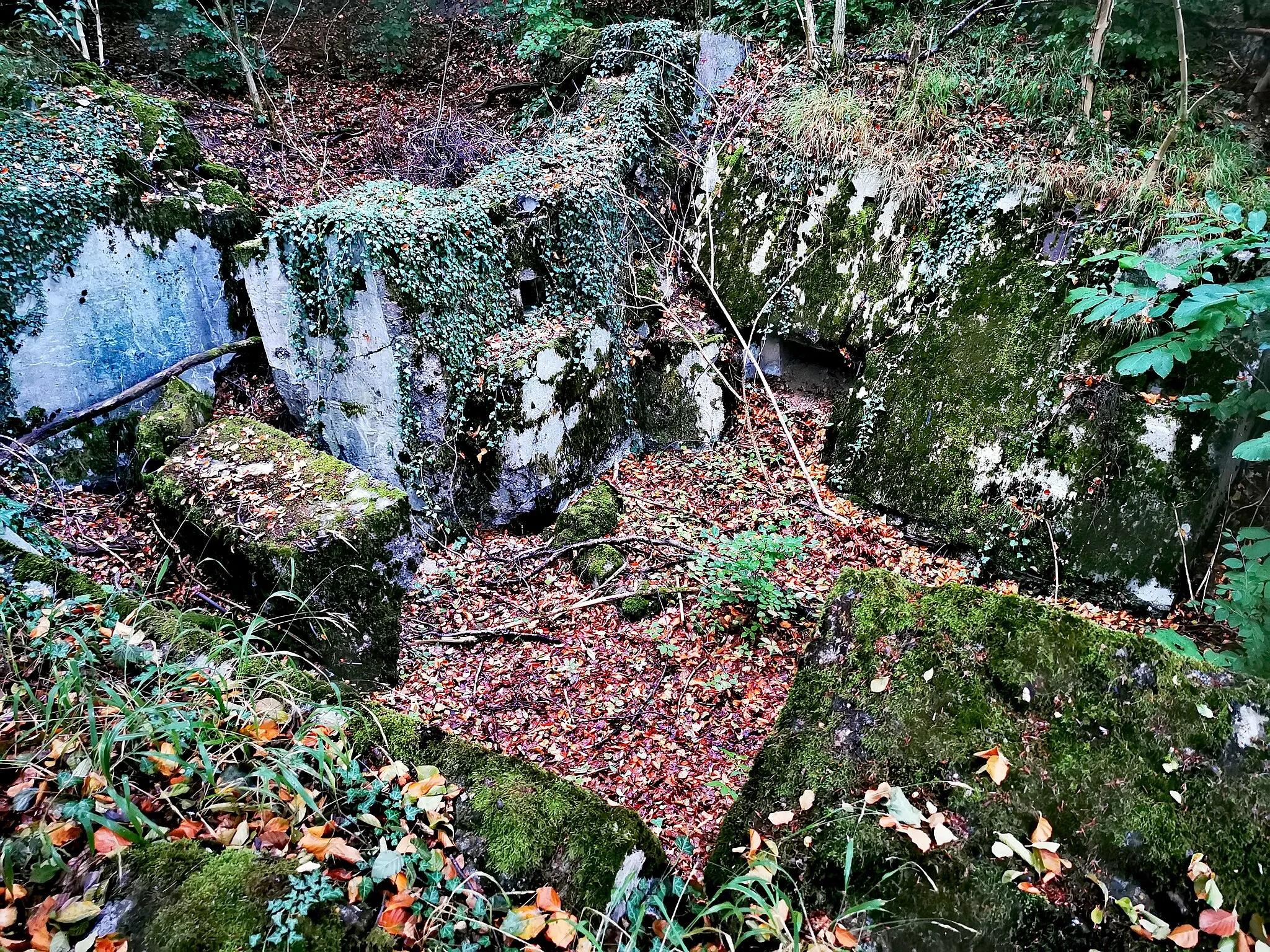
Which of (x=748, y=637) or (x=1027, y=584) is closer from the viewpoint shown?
(x=748, y=637)

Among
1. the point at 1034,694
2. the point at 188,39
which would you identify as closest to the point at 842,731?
the point at 1034,694

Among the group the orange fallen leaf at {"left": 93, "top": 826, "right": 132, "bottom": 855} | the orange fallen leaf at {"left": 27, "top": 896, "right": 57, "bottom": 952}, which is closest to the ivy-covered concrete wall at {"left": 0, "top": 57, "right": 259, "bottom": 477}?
the orange fallen leaf at {"left": 93, "top": 826, "right": 132, "bottom": 855}

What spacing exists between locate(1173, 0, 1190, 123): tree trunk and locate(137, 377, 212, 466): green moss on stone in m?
8.98

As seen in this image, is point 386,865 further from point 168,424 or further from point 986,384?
point 986,384

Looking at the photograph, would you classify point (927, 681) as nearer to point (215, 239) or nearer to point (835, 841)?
point (835, 841)

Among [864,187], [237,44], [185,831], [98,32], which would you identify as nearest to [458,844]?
[185,831]

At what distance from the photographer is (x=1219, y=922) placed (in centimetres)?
165

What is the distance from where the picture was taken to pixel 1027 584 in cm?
532

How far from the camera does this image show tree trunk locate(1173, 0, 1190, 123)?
5184mm

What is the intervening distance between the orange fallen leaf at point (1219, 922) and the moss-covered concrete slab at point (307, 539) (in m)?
4.03

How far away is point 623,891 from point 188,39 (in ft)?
37.6

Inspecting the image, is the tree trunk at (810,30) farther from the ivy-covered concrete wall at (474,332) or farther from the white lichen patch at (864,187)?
the ivy-covered concrete wall at (474,332)

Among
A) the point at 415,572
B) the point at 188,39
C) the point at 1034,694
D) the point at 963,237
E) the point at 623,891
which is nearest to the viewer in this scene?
the point at 623,891

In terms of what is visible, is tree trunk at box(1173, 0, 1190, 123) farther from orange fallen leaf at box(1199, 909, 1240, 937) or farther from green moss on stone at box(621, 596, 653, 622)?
orange fallen leaf at box(1199, 909, 1240, 937)
